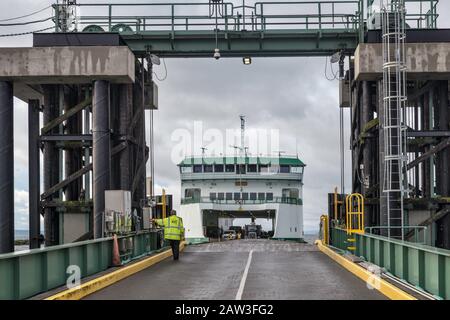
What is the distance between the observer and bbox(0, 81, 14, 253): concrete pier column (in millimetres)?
25938

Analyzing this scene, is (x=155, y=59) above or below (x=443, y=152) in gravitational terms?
above

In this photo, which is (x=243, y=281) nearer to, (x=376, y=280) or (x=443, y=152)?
(x=376, y=280)

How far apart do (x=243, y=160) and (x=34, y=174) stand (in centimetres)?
2574

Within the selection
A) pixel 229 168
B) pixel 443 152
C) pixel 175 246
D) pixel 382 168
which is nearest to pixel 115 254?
pixel 175 246

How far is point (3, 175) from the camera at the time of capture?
26094 mm

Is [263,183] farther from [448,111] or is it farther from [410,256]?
[410,256]

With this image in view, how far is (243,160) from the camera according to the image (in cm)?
5447

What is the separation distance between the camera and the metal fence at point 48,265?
10.8m

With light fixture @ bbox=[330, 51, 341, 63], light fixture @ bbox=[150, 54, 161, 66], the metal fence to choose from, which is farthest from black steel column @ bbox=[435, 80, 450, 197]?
the metal fence

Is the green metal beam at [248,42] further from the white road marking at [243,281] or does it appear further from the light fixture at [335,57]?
the white road marking at [243,281]

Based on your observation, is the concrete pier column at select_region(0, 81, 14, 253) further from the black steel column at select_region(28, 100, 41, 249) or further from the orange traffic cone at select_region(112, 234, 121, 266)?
the orange traffic cone at select_region(112, 234, 121, 266)

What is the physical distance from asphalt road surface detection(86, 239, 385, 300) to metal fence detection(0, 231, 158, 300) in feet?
2.52

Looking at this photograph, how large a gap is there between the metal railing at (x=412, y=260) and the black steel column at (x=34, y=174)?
48.0 feet
